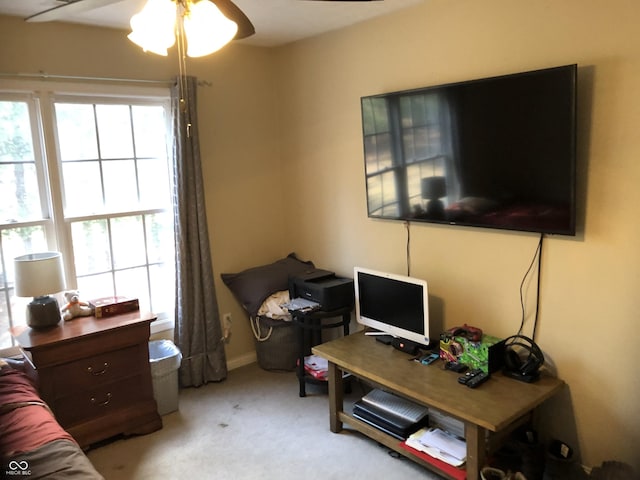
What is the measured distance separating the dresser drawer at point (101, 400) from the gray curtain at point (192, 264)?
550 millimetres

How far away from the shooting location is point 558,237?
93.4 inches

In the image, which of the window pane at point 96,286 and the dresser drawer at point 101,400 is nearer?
the dresser drawer at point 101,400

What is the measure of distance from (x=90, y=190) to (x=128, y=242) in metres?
0.40

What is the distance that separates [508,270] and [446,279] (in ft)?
1.30

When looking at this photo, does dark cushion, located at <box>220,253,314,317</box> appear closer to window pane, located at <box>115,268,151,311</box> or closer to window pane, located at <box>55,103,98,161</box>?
window pane, located at <box>115,268,151,311</box>

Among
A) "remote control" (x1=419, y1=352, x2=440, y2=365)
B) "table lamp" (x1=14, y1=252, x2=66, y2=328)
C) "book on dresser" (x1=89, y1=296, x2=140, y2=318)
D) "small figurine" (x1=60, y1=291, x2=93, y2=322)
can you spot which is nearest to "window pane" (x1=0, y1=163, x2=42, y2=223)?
"table lamp" (x1=14, y1=252, x2=66, y2=328)

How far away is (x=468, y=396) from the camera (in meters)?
2.30

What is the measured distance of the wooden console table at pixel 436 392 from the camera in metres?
2.17

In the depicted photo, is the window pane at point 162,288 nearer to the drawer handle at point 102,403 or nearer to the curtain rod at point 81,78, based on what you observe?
→ the drawer handle at point 102,403

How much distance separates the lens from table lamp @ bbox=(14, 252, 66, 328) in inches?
104

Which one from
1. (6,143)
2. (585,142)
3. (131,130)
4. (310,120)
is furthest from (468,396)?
(6,143)

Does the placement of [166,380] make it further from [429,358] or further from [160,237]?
[429,358]

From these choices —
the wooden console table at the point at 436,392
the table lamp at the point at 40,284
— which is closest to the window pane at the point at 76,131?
the table lamp at the point at 40,284

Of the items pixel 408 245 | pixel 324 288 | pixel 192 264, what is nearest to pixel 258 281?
pixel 192 264
